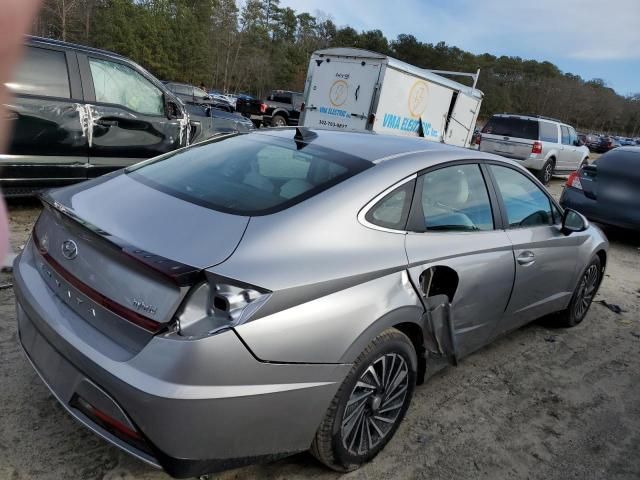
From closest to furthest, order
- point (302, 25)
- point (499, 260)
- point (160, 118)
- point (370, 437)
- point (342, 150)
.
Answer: point (370, 437) → point (342, 150) → point (499, 260) → point (160, 118) → point (302, 25)

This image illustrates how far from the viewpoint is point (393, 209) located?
253 centimetres

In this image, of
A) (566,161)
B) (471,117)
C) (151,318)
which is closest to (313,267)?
(151,318)

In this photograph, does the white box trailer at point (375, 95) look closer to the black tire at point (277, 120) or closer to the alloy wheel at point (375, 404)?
the alloy wheel at point (375, 404)

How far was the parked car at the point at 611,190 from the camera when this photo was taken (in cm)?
761

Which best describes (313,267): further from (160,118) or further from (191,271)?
(160,118)

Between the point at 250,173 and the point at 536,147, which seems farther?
the point at 536,147

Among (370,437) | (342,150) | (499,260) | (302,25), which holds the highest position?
(302,25)

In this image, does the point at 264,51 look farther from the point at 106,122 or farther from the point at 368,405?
the point at 368,405

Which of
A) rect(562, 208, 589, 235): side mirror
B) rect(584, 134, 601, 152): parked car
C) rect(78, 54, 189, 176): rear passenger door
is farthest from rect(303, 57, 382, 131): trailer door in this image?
rect(584, 134, 601, 152): parked car

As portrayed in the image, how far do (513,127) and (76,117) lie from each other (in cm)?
1154

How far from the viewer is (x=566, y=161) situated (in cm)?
1477

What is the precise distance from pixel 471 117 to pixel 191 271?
14021mm

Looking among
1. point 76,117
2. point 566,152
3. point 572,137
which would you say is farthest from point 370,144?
point 572,137

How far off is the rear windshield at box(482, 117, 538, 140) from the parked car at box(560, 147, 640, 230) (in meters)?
5.41
